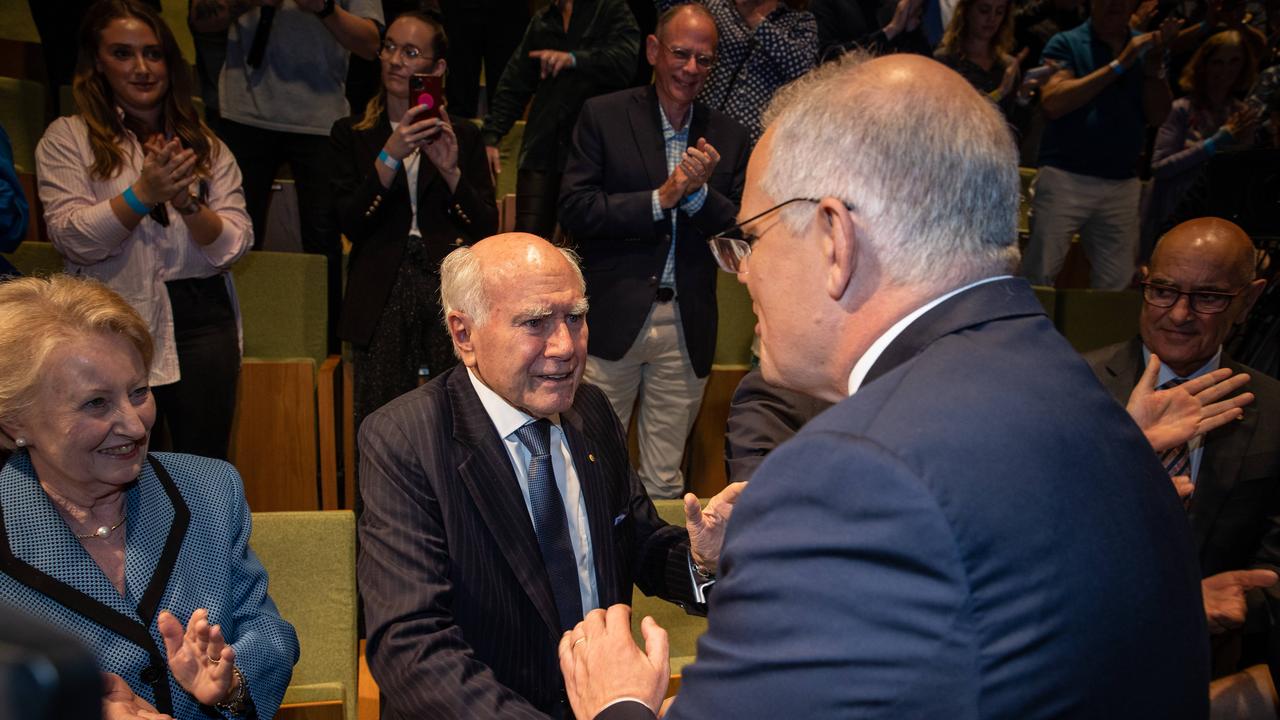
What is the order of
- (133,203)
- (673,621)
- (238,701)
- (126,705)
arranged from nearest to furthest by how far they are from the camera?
(126,705)
(238,701)
(673,621)
(133,203)

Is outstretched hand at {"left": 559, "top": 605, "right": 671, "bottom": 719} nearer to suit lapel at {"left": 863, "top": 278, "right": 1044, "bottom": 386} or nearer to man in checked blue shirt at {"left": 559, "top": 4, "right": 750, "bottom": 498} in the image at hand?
suit lapel at {"left": 863, "top": 278, "right": 1044, "bottom": 386}

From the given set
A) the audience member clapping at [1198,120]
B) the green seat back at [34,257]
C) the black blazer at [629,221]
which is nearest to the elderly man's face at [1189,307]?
the black blazer at [629,221]

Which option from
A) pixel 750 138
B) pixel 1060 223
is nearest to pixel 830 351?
pixel 750 138

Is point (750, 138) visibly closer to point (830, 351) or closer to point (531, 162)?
point (531, 162)

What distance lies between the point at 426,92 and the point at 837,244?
8.33 feet

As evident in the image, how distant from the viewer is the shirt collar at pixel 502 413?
2.15 m

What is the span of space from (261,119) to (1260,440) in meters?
3.32

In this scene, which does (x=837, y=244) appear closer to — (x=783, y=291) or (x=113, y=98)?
(x=783, y=291)

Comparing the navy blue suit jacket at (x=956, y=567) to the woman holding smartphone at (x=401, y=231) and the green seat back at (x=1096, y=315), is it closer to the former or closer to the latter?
the woman holding smartphone at (x=401, y=231)

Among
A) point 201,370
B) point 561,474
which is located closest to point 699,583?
point 561,474

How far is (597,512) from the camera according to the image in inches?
84.6

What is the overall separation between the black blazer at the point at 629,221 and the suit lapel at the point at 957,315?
8.09 feet

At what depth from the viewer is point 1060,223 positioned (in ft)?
15.8

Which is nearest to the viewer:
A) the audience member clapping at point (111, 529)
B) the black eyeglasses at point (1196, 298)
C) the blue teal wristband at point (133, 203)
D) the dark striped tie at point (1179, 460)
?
the audience member clapping at point (111, 529)
